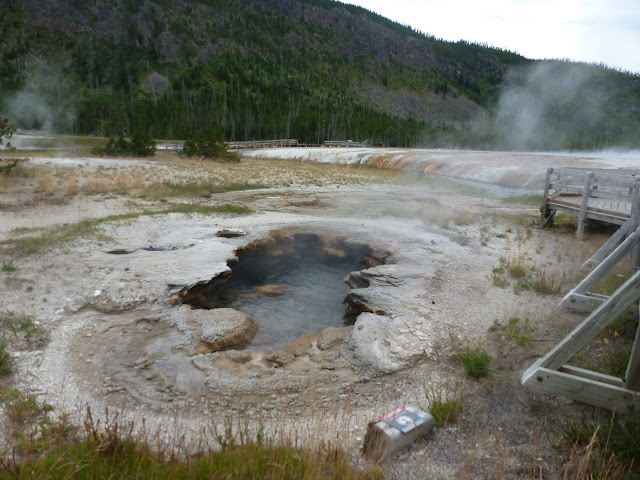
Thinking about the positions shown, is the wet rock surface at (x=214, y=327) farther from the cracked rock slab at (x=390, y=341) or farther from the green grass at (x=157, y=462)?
the green grass at (x=157, y=462)

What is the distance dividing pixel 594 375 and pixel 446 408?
1408 mm

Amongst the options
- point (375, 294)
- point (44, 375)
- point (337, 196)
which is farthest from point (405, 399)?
point (337, 196)

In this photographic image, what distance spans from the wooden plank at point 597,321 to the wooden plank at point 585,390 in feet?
0.47

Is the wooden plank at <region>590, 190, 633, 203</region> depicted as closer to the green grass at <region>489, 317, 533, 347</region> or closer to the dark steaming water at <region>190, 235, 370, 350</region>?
the dark steaming water at <region>190, 235, 370, 350</region>

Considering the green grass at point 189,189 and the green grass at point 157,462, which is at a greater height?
the green grass at point 189,189

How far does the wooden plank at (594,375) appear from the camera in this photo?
3.85 m

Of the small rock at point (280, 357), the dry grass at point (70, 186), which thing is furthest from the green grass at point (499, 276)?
the dry grass at point (70, 186)

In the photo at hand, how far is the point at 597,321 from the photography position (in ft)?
12.2

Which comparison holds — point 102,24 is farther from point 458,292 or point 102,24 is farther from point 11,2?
point 458,292

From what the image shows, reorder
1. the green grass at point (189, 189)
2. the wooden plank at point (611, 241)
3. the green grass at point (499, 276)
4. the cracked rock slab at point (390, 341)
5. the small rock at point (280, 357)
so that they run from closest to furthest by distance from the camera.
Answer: the cracked rock slab at point (390, 341), the small rock at point (280, 357), the wooden plank at point (611, 241), the green grass at point (499, 276), the green grass at point (189, 189)

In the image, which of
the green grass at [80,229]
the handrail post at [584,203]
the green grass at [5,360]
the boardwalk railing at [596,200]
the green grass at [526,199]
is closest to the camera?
the green grass at [5,360]

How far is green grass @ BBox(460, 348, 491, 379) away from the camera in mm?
4805

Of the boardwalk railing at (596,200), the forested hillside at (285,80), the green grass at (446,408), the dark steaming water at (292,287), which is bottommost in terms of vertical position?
the dark steaming water at (292,287)

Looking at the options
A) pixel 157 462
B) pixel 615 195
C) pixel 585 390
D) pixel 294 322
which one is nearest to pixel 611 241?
pixel 615 195
